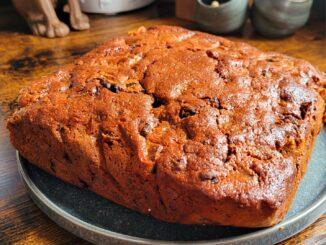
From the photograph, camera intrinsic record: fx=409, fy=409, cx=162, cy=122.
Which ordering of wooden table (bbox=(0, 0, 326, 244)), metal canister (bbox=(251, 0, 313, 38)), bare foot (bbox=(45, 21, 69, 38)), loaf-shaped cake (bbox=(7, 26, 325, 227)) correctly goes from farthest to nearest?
1. bare foot (bbox=(45, 21, 69, 38))
2. metal canister (bbox=(251, 0, 313, 38))
3. wooden table (bbox=(0, 0, 326, 244))
4. loaf-shaped cake (bbox=(7, 26, 325, 227))

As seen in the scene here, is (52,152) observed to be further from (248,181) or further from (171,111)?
(248,181)

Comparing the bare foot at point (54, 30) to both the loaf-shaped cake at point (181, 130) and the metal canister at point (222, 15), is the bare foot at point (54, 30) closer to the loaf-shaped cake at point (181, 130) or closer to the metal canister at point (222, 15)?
the metal canister at point (222, 15)

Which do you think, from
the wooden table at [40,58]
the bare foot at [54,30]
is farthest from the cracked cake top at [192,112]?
the bare foot at [54,30]

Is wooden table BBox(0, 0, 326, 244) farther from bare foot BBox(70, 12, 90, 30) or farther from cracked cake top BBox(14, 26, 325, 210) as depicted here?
cracked cake top BBox(14, 26, 325, 210)

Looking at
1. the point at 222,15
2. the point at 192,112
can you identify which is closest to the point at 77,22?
the point at 222,15

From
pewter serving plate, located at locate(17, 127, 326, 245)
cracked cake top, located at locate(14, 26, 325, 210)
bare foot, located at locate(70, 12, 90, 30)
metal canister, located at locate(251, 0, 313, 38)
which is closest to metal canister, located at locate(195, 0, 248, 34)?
metal canister, located at locate(251, 0, 313, 38)

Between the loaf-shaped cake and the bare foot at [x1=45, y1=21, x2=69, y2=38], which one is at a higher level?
the loaf-shaped cake
